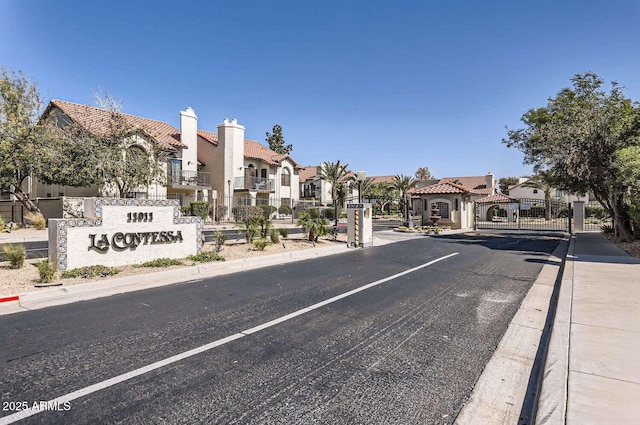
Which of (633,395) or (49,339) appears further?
(49,339)

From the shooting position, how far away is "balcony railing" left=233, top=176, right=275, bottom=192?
132 ft

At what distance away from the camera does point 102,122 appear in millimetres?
29109

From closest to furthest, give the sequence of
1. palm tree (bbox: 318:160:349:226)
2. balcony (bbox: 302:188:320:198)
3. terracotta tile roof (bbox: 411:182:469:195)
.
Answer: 1. terracotta tile roof (bbox: 411:182:469:195)
2. palm tree (bbox: 318:160:349:226)
3. balcony (bbox: 302:188:320:198)

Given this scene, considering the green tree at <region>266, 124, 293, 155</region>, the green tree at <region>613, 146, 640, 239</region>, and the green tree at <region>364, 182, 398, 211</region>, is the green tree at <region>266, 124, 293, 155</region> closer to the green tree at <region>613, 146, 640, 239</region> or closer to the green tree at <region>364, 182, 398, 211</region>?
the green tree at <region>364, 182, 398, 211</region>

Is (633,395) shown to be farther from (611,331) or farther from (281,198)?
(281,198)

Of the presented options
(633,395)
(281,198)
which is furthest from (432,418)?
(281,198)

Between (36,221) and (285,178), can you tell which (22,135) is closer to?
(36,221)

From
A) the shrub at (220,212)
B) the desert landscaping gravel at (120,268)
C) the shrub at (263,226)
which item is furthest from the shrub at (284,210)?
the shrub at (263,226)

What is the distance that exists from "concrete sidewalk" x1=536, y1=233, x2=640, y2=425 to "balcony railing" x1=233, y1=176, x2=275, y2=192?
35.4 m

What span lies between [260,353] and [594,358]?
390 centimetres

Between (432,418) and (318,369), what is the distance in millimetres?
1382

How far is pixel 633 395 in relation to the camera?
11.2 feet

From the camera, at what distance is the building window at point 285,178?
47281 mm

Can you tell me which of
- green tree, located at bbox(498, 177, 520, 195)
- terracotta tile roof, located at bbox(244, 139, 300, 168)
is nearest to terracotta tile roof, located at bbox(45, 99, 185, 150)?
terracotta tile roof, located at bbox(244, 139, 300, 168)
